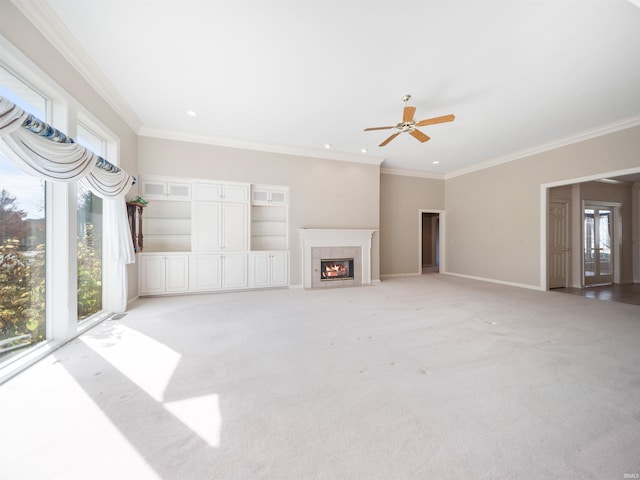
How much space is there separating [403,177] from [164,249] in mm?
6236

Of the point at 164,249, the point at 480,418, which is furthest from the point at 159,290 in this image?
the point at 480,418

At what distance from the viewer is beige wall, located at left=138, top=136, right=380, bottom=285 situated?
4.72 metres

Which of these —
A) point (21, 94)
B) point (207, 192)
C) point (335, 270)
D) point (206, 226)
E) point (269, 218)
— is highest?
A: point (21, 94)

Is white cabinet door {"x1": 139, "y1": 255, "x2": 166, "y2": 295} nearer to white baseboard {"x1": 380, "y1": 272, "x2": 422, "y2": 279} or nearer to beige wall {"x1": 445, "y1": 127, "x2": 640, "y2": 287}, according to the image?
white baseboard {"x1": 380, "y1": 272, "x2": 422, "y2": 279}

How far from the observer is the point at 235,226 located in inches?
199

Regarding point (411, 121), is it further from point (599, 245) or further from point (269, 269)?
point (599, 245)

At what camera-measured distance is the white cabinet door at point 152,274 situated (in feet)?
14.8

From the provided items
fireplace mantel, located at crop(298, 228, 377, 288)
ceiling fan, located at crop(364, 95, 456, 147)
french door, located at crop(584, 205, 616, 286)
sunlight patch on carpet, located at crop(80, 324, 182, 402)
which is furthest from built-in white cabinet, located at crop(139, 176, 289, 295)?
french door, located at crop(584, 205, 616, 286)

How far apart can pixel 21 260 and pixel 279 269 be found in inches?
144

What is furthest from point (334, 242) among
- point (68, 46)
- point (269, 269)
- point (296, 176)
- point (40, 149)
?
point (68, 46)

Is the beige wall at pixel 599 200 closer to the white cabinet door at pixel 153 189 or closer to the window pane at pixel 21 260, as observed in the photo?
the white cabinet door at pixel 153 189

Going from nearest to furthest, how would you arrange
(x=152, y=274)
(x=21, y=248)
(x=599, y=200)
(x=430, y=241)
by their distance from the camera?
1. (x=21, y=248)
2. (x=152, y=274)
3. (x=599, y=200)
4. (x=430, y=241)

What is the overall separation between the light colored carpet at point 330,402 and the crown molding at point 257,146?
336 cm

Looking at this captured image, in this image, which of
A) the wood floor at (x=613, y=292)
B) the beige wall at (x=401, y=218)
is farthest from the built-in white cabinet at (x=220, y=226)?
the wood floor at (x=613, y=292)
